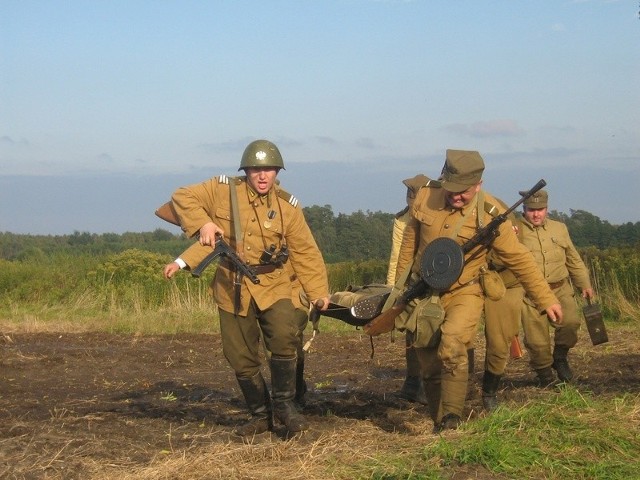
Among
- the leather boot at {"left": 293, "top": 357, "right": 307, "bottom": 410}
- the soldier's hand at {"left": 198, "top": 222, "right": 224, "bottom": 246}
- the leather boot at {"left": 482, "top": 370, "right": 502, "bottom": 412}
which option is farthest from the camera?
the leather boot at {"left": 293, "top": 357, "right": 307, "bottom": 410}

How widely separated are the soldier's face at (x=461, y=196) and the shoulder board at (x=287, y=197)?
44.7 inches

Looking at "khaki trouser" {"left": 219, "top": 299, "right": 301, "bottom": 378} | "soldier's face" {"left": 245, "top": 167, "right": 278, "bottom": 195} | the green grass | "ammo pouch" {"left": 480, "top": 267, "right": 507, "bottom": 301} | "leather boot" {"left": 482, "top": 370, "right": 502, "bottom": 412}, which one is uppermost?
"soldier's face" {"left": 245, "top": 167, "right": 278, "bottom": 195}

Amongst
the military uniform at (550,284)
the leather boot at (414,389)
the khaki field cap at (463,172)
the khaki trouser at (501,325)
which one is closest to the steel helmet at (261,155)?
the khaki field cap at (463,172)

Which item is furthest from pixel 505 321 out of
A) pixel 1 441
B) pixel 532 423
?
pixel 1 441

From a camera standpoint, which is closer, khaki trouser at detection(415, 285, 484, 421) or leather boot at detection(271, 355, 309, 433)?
khaki trouser at detection(415, 285, 484, 421)

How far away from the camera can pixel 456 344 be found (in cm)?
745

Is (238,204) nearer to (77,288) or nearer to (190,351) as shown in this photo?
(190,351)

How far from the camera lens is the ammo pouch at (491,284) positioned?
784cm

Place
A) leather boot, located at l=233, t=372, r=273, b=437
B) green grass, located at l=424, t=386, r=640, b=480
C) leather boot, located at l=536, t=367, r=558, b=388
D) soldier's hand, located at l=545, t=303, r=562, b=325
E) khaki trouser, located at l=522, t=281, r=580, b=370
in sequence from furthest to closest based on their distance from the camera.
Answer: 1. leather boot, located at l=536, t=367, r=558, b=388
2. khaki trouser, located at l=522, t=281, r=580, b=370
3. leather boot, located at l=233, t=372, r=273, b=437
4. soldier's hand, located at l=545, t=303, r=562, b=325
5. green grass, located at l=424, t=386, r=640, b=480

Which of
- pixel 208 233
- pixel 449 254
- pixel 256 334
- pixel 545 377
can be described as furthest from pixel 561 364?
pixel 208 233

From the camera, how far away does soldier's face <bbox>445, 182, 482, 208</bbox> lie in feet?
25.0

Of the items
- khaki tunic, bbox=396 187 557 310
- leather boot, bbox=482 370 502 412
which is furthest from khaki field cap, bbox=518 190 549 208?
khaki tunic, bbox=396 187 557 310

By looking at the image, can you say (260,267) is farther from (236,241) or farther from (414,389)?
(414,389)

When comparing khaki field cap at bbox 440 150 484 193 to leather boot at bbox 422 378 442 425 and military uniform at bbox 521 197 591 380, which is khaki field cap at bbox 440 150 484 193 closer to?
leather boot at bbox 422 378 442 425
